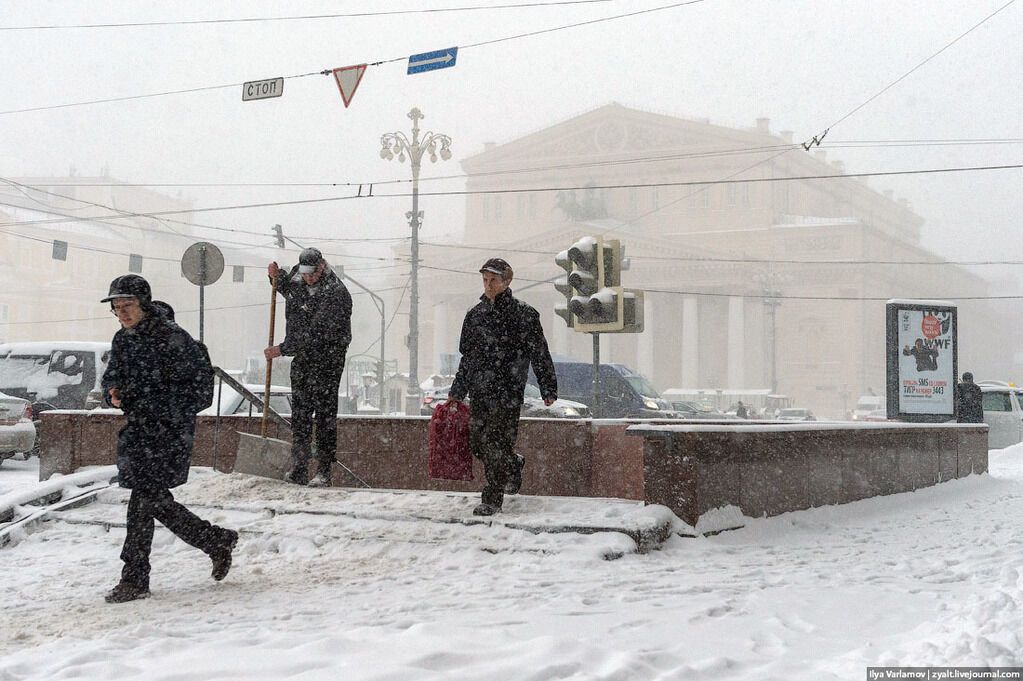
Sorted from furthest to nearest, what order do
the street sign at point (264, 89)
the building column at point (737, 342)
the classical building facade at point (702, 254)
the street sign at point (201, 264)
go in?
the building column at point (737, 342) → the classical building facade at point (702, 254) → the street sign at point (264, 89) → the street sign at point (201, 264)

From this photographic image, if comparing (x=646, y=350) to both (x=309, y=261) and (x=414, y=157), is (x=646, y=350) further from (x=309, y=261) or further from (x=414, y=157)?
(x=309, y=261)

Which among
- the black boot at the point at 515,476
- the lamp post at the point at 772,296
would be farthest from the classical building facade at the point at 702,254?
the black boot at the point at 515,476

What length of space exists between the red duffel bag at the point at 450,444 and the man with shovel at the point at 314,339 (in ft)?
2.61

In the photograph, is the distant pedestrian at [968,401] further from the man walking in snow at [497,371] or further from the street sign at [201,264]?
the man walking in snow at [497,371]

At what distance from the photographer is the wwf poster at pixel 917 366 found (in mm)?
16781

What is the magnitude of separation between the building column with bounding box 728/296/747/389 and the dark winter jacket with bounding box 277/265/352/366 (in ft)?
183

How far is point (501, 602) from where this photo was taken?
16.3 ft

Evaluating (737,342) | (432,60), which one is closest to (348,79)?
(432,60)

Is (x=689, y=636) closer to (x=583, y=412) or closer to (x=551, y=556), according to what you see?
(x=551, y=556)

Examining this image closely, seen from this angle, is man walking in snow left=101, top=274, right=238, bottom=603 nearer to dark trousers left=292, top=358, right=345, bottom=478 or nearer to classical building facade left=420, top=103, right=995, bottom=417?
dark trousers left=292, top=358, right=345, bottom=478

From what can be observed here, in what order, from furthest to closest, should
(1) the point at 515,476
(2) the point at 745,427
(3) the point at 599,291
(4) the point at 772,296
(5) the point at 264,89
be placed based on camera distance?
(4) the point at 772,296 < (5) the point at 264,89 < (3) the point at 599,291 < (2) the point at 745,427 < (1) the point at 515,476

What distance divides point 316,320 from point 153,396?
2.23 m

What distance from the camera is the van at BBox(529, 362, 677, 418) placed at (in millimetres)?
21062

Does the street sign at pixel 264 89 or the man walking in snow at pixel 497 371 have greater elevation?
the street sign at pixel 264 89
